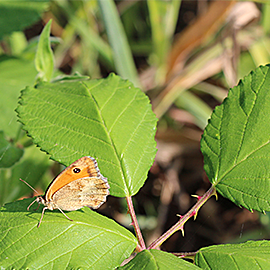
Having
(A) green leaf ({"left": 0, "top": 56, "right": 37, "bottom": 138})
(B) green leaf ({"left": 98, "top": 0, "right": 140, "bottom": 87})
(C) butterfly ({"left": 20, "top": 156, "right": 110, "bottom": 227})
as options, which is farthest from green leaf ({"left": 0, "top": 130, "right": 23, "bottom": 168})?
(B) green leaf ({"left": 98, "top": 0, "right": 140, "bottom": 87})

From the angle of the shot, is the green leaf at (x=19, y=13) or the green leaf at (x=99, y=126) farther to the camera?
the green leaf at (x=19, y=13)

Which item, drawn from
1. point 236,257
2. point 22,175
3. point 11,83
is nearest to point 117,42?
point 11,83

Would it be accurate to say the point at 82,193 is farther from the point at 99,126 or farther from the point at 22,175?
the point at 22,175

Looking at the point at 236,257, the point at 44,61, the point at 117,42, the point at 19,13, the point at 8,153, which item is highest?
the point at 19,13

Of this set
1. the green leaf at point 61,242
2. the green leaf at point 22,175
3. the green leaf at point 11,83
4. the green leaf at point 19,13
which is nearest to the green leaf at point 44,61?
the green leaf at point 11,83

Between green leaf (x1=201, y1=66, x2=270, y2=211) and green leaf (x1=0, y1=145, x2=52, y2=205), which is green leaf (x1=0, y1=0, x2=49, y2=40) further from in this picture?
green leaf (x1=201, y1=66, x2=270, y2=211)

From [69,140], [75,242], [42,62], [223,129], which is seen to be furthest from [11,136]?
[223,129]

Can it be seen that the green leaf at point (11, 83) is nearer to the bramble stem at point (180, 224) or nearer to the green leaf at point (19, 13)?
the green leaf at point (19, 13)

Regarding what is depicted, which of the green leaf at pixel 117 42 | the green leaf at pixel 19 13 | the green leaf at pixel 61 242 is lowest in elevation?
the green leaf at pixel 61 242
